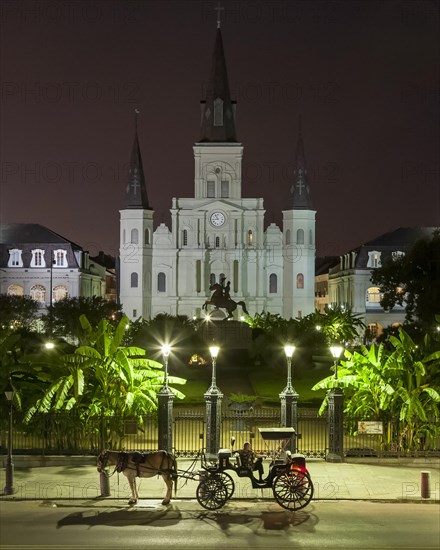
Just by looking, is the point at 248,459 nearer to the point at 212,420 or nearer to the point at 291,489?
the point at 291,489

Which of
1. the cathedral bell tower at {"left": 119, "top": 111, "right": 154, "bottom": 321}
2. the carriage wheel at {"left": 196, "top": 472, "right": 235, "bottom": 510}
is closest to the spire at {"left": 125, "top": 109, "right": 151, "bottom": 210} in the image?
the cathedral bell tower at {"left": 119, "top": 111, "right": 154, "bottom": 321}

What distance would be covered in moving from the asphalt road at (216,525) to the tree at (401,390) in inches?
202

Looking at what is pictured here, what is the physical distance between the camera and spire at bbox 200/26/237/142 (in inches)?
4122

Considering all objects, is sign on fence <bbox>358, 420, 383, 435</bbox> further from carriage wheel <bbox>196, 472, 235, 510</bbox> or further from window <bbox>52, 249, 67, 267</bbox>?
window <bbox>52, 249, 67, 267</bbox>

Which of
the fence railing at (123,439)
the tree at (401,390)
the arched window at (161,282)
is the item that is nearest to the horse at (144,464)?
the fence railing at (123,439)

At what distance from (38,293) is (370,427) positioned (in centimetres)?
7595

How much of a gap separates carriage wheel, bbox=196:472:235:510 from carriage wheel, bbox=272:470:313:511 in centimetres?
93

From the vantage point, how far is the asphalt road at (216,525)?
1520 cm

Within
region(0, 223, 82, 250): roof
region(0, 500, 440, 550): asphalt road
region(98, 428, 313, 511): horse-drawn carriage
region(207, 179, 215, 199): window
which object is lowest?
region(0, 500, 440, 550): asphalt road

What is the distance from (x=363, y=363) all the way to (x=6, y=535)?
11741mm

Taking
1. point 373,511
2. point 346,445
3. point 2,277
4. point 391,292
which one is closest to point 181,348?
point 391,292

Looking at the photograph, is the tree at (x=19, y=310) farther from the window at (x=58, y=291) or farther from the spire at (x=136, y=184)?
the spire at (x=136, y=184)

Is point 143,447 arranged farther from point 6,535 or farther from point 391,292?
point 391,292

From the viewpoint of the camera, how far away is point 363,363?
80.1 feet
